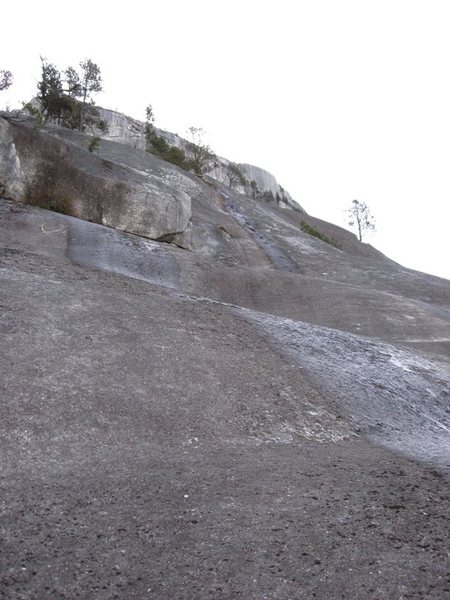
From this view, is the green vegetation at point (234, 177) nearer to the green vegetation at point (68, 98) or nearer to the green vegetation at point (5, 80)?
the green vegetation at point (68, 98)

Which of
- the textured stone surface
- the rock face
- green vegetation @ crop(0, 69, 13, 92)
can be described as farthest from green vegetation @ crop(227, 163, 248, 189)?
the textured stone surface

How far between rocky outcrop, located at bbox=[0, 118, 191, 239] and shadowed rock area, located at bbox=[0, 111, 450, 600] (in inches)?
119

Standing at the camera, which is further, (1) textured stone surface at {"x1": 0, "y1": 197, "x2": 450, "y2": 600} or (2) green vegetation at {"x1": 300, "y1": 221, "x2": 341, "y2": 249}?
(2) green vegetation at {"x1": 300, "y1": 221, "x2": 341, "y2": 249}

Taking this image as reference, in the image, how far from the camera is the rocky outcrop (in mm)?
20312

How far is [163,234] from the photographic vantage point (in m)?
23.0

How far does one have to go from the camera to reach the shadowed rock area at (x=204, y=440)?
4184mm

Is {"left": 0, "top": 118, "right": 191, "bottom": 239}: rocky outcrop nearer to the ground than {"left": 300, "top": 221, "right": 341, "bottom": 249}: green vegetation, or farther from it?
nearer to the ground

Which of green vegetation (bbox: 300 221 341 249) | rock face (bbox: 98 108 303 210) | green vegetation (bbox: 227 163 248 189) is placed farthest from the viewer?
green vegetation (bbox: 227 163 248 189)

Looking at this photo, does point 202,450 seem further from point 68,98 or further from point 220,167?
point 220,167

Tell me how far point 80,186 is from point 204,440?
1683 cm

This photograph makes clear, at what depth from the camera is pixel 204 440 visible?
712 centimetres

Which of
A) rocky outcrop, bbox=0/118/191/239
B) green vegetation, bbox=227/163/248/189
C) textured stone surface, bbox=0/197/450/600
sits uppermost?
green vegetation, bbox=227/163/248/189

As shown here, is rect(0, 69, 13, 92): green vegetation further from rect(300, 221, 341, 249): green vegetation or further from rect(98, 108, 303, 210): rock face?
rect(98, 108, 303, 210): rock face

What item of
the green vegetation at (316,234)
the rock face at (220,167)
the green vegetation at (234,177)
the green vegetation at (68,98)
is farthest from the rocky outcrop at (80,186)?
the green vegetation at (234,177)
